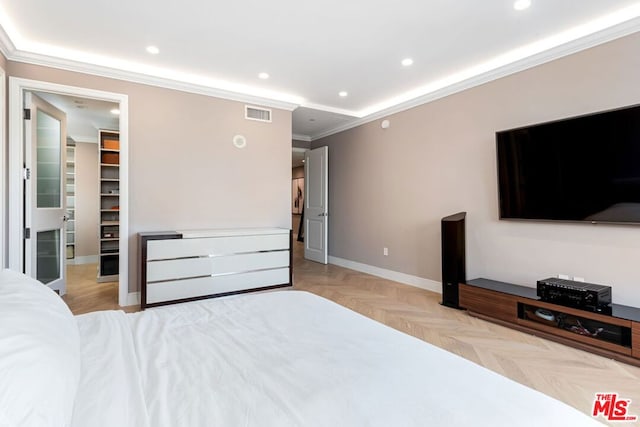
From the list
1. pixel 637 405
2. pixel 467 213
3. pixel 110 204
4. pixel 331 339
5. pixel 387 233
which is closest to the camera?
pixel 331 339

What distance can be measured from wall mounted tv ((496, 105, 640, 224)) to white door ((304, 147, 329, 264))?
3.07 metres

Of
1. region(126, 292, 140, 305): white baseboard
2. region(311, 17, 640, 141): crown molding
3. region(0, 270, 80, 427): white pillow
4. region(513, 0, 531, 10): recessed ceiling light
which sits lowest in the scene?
region(126, 292, 140, 305): white baseboard

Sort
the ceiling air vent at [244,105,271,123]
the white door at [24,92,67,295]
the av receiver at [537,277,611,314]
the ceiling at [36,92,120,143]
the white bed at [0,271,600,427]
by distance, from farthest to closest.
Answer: the ceiling air vent at [244,105,271,123]
the ceiling at [36,92,120,143]
the white door at [24,92,67,295]
the av receiver at [537,277,611,314]
the white bed at [0,271,600,427]

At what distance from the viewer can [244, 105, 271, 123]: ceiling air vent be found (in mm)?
4220

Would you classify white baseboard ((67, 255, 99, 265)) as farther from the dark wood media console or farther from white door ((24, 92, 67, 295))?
the dark wood media console

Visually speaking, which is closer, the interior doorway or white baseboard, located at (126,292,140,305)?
white baseboard, located at (126,292,140,305)

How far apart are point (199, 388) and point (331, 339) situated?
51 cm

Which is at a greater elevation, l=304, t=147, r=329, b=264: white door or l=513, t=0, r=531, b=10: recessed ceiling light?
l=513, t=0, r=531, b=10: recessed ceiling light

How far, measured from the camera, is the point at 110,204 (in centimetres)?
528

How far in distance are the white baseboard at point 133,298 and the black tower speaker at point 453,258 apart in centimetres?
340

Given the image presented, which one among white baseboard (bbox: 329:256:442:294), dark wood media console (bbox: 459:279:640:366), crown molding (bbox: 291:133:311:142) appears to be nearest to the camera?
dark wood media console (bbox: 459:279:640:366)

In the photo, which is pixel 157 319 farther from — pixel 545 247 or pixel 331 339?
pixel 545 247

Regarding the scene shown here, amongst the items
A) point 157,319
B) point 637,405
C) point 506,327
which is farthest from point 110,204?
point 637,405

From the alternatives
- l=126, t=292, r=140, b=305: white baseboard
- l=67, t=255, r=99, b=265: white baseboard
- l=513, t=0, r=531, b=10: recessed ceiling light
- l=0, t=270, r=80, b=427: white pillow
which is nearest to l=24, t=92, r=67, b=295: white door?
l=126, t=292, r=140, b=305: white baseboard
